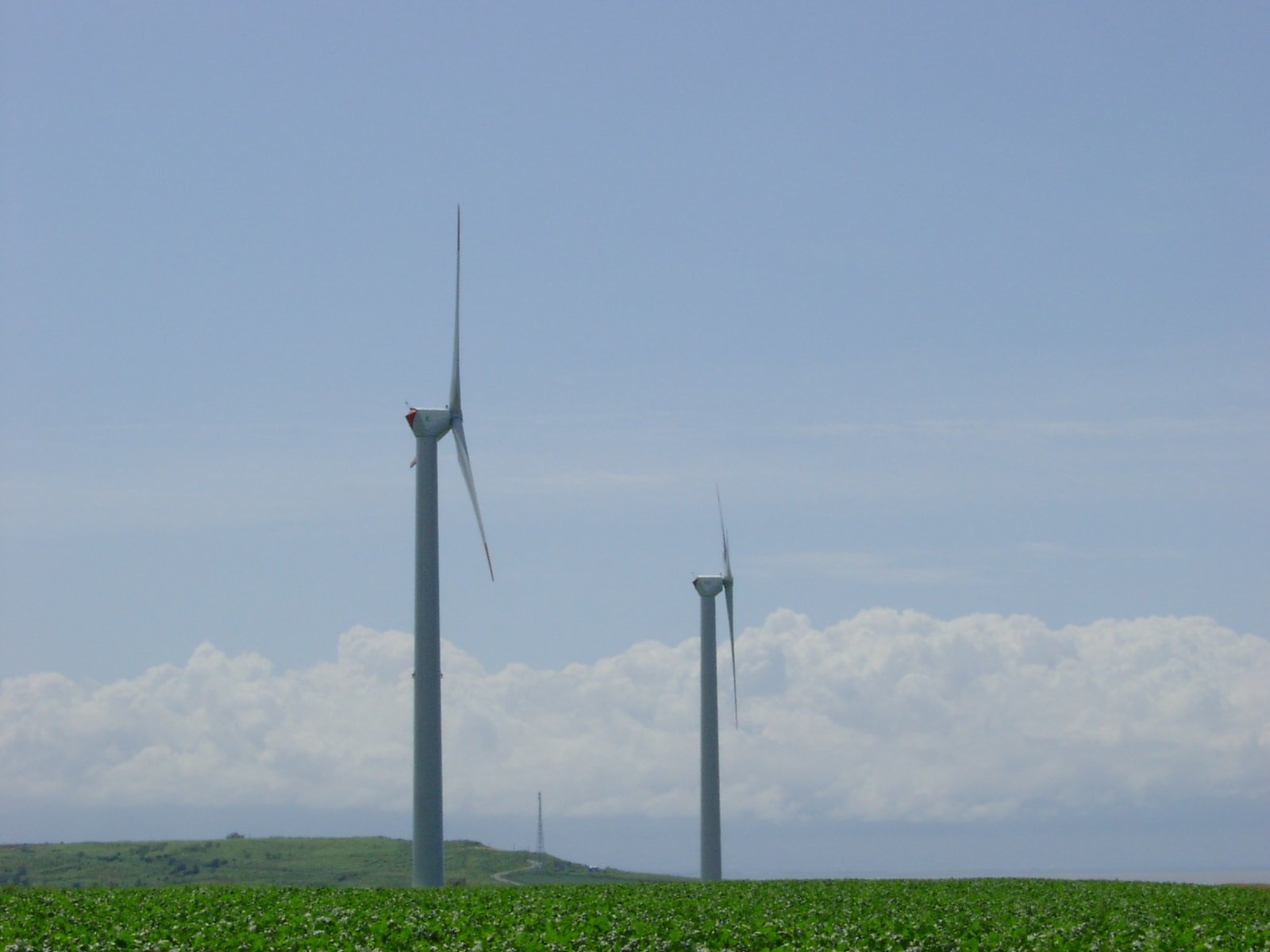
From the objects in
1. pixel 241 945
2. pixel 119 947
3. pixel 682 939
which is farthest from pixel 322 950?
pixel 682 939

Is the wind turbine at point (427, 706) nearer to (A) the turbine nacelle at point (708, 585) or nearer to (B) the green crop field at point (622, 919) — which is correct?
(B) the green crop field at point (622, 919)

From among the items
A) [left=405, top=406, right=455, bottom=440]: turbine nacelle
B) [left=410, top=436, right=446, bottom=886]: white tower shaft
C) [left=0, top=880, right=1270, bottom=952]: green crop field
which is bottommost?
[left=0, top=880, right=1270, bottom=952]: green crop field

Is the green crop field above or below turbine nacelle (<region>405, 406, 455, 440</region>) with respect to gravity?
below

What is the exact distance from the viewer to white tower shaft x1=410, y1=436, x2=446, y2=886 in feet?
220

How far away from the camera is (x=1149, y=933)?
145 feet

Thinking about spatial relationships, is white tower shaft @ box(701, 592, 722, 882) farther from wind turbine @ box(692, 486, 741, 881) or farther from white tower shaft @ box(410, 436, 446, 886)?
white tower shaft @ box(410, 436, 446, 886)

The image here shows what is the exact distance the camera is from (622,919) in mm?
45750

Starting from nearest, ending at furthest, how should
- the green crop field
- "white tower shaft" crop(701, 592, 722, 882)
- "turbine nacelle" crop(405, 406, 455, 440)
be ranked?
the green crop field, "turbine nacelle" crop(405, 406, 455, 440), "white tower shaft" crop(701, 592, 722, 882)

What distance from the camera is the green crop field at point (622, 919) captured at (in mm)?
39094

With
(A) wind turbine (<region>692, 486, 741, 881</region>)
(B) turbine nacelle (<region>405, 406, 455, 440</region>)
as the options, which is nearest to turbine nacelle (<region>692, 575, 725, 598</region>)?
(A) wind turbine (<region>692, 486, 741, 881</region>)

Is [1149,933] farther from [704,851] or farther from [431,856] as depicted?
[704,851]

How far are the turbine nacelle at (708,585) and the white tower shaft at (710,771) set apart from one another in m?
4.69

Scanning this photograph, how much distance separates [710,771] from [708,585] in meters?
11.3

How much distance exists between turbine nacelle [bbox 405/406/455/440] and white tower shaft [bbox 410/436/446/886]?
19.6 feet
